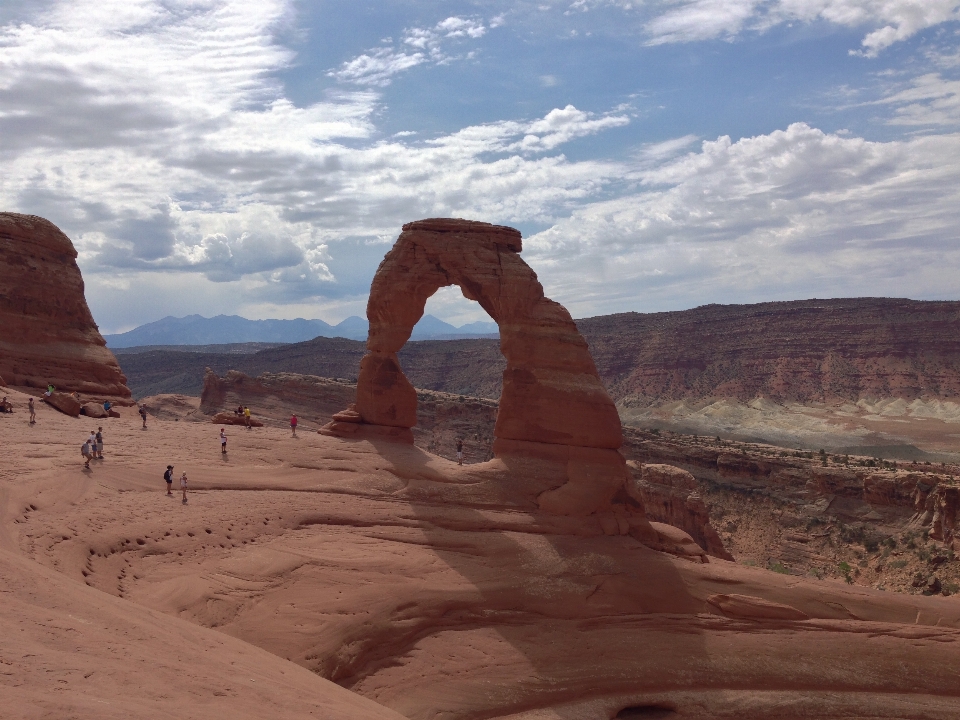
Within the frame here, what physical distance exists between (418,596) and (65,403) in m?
17.3

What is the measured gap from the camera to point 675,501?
35688mm

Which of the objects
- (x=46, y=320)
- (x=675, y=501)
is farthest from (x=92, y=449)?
(x=675, y=501)

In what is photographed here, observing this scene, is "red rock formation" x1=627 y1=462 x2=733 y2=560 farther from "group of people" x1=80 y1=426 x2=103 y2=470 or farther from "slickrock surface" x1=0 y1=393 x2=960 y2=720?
"group of people" x1=80 y1=426 x2=103 y2=470

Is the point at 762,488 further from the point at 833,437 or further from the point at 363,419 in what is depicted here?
the point at 833,437

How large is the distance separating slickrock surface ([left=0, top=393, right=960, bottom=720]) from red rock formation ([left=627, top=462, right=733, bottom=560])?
12429 mm

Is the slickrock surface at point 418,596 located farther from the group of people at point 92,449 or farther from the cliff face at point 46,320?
the cliff face at point 46,320

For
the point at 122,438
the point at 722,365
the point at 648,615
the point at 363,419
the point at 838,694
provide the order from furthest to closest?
the point at 722,365, the point at 363,419, the point at 122,438, the point at 648,615, the point at 838,694

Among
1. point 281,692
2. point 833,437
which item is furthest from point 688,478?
point 833,437

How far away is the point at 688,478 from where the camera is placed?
36594 mm

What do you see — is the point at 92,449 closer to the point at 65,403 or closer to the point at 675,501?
the point at 65,403

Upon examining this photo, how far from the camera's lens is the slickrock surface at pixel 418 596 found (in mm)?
14688

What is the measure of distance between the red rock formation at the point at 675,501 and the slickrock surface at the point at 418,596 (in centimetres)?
1243

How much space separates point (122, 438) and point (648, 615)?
53.1 feet

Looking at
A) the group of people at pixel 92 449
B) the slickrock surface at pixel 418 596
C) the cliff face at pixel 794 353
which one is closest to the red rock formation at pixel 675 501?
the slickrock surface at pixel 418 596
